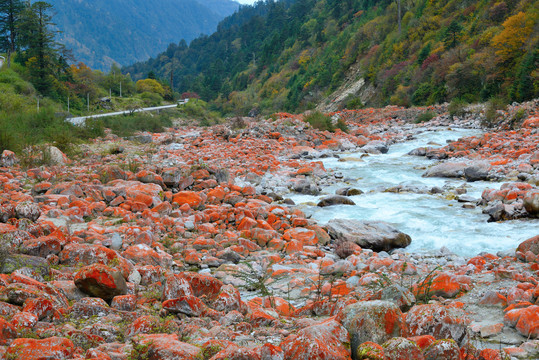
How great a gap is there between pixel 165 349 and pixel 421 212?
648 cm

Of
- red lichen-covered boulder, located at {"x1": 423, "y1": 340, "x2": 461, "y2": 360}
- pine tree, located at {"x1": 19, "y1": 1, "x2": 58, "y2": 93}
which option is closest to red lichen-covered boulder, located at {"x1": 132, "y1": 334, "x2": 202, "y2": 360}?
red lichen-covered boulder, located at {"x1": 423, "y1": 340, "x2": 461, "y2": 360}

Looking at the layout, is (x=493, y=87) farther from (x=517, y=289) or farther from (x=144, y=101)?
(x=144, y=101)

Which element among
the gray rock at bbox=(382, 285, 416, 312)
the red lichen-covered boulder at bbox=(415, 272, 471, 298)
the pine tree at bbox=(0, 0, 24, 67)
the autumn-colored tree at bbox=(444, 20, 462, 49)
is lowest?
the red lichen-covered boulder at bbox=(415, 272, 471, 298)

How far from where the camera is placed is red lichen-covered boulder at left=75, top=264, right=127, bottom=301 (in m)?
3.09

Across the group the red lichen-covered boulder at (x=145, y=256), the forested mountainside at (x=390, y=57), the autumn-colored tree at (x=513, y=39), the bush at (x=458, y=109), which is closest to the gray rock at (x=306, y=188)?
the red lichen-covered boulder at (x=145, y=256)

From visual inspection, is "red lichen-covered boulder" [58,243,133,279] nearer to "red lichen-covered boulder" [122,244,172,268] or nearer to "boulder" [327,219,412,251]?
→ "red lichen-covered boulder" [122,244,172,268]

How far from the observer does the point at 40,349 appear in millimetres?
2039

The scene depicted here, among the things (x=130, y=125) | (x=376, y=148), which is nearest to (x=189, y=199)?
(x=376, y=148)

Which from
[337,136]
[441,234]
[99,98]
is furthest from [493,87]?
[99,98]

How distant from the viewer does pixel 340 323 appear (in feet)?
8.59

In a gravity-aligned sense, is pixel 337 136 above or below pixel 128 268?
above

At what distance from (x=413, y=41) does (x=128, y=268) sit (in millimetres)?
38159

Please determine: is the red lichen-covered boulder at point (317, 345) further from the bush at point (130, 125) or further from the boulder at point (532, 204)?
the bush at point (130, 125)

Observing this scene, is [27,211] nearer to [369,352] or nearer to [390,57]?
[369,352]
